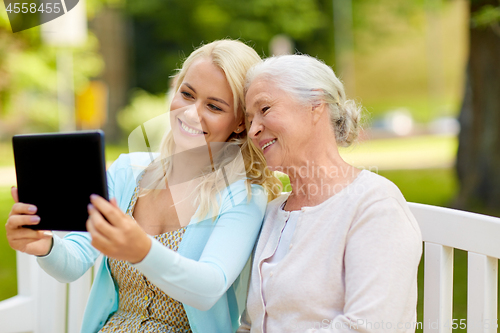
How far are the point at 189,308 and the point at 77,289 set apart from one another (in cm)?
81

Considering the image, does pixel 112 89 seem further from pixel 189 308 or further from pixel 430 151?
pixel 189 308

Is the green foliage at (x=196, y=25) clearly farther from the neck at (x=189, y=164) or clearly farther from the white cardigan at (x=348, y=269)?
the white cardigan at (x=348, y=269)

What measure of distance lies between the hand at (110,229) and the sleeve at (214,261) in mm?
96

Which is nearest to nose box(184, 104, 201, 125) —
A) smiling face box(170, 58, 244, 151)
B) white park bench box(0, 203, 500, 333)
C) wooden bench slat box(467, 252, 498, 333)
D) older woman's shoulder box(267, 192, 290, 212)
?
smiling face box(170, 58, 244, 151)

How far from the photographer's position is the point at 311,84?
6.35 feet

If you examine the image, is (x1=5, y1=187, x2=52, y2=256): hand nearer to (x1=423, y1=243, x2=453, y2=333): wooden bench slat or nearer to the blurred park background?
the blurred park background

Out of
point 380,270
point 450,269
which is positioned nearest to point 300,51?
point 450,269

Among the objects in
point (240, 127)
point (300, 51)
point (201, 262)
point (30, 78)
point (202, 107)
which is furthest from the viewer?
point (30, 78)

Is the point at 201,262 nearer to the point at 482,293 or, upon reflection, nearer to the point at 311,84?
the point at 311,84

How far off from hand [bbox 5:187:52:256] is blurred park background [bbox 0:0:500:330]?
1183 millimetres

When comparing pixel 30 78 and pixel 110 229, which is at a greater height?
pixel 110 229

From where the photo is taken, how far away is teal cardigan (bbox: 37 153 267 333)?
167 cm

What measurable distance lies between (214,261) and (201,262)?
5 cm

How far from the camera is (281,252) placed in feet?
6.31
